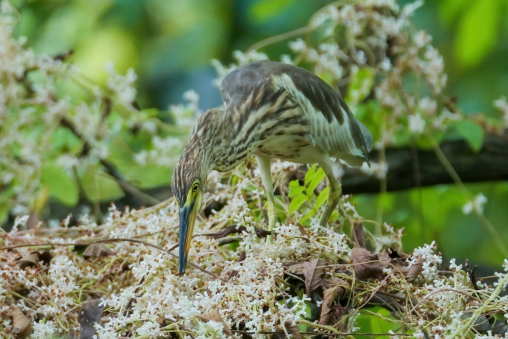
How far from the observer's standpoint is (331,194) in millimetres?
1494

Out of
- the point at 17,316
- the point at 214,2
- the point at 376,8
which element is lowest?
the point at 17,316

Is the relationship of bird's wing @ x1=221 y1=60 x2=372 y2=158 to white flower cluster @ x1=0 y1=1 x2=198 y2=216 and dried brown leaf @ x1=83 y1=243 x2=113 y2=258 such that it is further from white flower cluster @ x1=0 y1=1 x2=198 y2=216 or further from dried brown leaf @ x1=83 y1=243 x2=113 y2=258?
white flower cluster @ x1=0 y1=1 x2=198 y2=216

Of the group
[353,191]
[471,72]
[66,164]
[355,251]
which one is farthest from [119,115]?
[471,72]

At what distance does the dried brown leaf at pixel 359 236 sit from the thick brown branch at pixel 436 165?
3.50 ft

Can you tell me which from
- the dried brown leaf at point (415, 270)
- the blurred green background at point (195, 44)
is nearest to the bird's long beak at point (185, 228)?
the dried brown leaf at point (415, 270)

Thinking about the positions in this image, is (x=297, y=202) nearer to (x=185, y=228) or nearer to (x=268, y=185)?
(x=268, y=185)

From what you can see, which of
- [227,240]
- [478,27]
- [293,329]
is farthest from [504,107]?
[293,329]

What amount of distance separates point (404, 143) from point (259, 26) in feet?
4.93

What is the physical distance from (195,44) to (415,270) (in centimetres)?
281

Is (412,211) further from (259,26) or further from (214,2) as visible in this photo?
(214,2)

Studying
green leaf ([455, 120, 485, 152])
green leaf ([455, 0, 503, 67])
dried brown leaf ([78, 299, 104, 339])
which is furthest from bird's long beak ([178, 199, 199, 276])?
green leaf ([455, 0, 503, 67])

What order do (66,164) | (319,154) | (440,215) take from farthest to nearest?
(440,215)
(66,164)
(319,154)

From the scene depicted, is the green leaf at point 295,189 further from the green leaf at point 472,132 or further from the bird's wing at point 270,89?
the green leaf at point 472,132

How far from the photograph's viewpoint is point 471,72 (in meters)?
3.79
